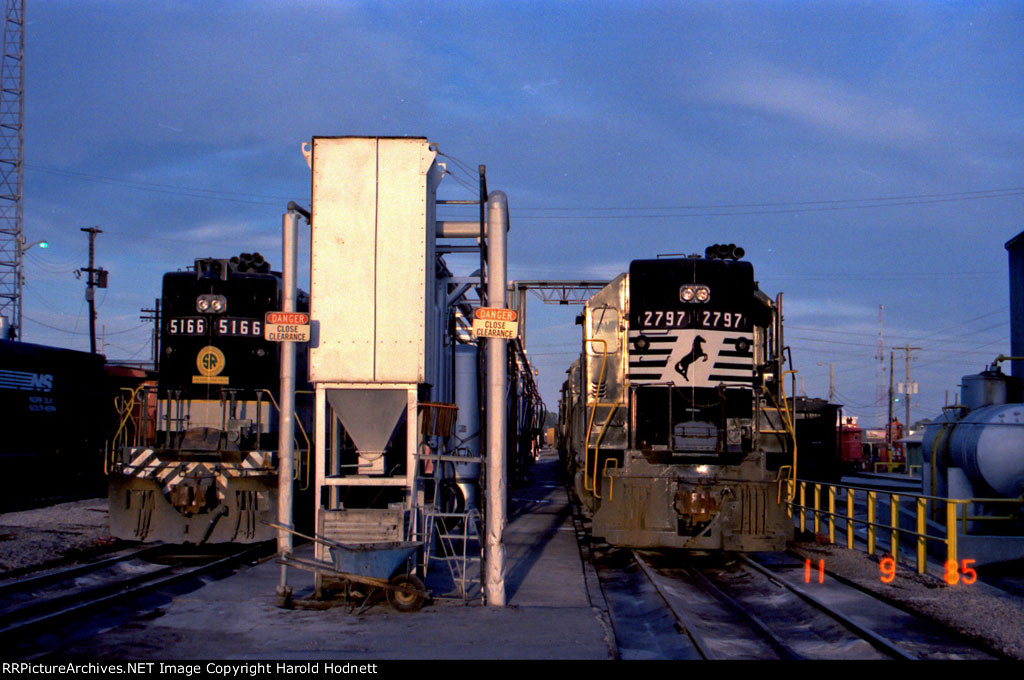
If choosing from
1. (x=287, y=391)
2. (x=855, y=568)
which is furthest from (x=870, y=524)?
(x=287, y=391)

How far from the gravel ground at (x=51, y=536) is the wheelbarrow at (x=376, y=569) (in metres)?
4.81

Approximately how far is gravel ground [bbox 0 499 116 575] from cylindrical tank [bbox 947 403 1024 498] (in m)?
13.8

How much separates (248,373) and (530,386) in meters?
16.3

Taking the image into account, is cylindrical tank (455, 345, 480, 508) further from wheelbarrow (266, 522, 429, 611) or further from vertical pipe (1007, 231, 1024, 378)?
vertical pipe (1007, 231, 1024, 378)

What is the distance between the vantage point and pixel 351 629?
7660mm

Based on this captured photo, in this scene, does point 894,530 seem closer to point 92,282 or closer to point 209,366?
point 209,366

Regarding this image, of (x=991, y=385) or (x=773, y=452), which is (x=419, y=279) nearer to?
(x=773, y=452)

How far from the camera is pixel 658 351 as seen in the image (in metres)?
12.0

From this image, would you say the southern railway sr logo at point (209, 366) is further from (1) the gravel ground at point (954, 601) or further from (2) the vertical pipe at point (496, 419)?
(1) the gravel ground at point (954, 601)

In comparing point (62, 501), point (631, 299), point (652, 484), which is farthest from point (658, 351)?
point (62, 501)

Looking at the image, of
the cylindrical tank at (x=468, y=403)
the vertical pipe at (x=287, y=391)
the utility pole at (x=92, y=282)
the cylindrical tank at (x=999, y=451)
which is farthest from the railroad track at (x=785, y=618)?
the utility pole at (x=92, y=282)

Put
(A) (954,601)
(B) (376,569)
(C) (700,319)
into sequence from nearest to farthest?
1. (B) (376,569)
2. (A) (954,601)
3. (C) (700,319)

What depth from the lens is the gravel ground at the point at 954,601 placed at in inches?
313

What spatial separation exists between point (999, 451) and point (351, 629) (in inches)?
440
